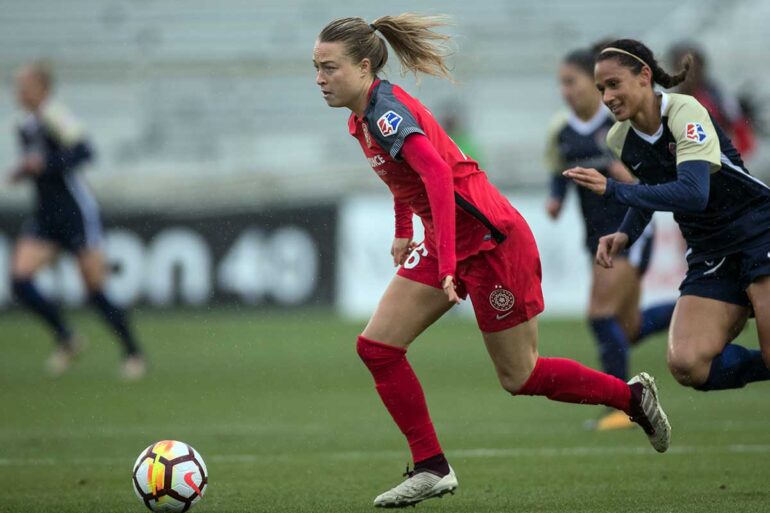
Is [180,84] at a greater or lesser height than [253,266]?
greater

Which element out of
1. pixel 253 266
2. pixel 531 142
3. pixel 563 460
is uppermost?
pixel 531 142

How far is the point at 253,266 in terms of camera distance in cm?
1628

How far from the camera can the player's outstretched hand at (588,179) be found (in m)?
Result: 5.16

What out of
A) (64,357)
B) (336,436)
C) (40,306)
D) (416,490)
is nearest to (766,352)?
(416,490)

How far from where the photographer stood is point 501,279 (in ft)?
17.6

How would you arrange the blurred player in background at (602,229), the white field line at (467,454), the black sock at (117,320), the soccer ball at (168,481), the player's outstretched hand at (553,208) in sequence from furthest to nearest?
the black sock at (117,320) → the player's outstretched hand at (553,208) → the blurred player in background at (602,229) → the white field line at (467,454) → the soccer ball at (168,481)

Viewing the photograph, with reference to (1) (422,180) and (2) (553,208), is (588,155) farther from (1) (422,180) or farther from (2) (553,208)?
(1) (422,180)

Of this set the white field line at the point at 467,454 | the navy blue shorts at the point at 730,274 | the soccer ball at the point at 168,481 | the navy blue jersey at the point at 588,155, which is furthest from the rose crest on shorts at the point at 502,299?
the navy blue jersey at the point at 588,155

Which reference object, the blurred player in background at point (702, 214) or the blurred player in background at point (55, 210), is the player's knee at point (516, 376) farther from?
the blurred player in background at point (55, 210)

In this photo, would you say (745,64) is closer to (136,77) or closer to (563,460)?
(136,77)

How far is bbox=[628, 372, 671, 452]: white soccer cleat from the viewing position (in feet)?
18.4

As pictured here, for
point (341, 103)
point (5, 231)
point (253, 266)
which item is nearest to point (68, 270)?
point (5, 231)

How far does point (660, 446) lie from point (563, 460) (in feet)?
3.19

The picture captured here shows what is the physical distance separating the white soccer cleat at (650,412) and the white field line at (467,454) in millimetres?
1108
